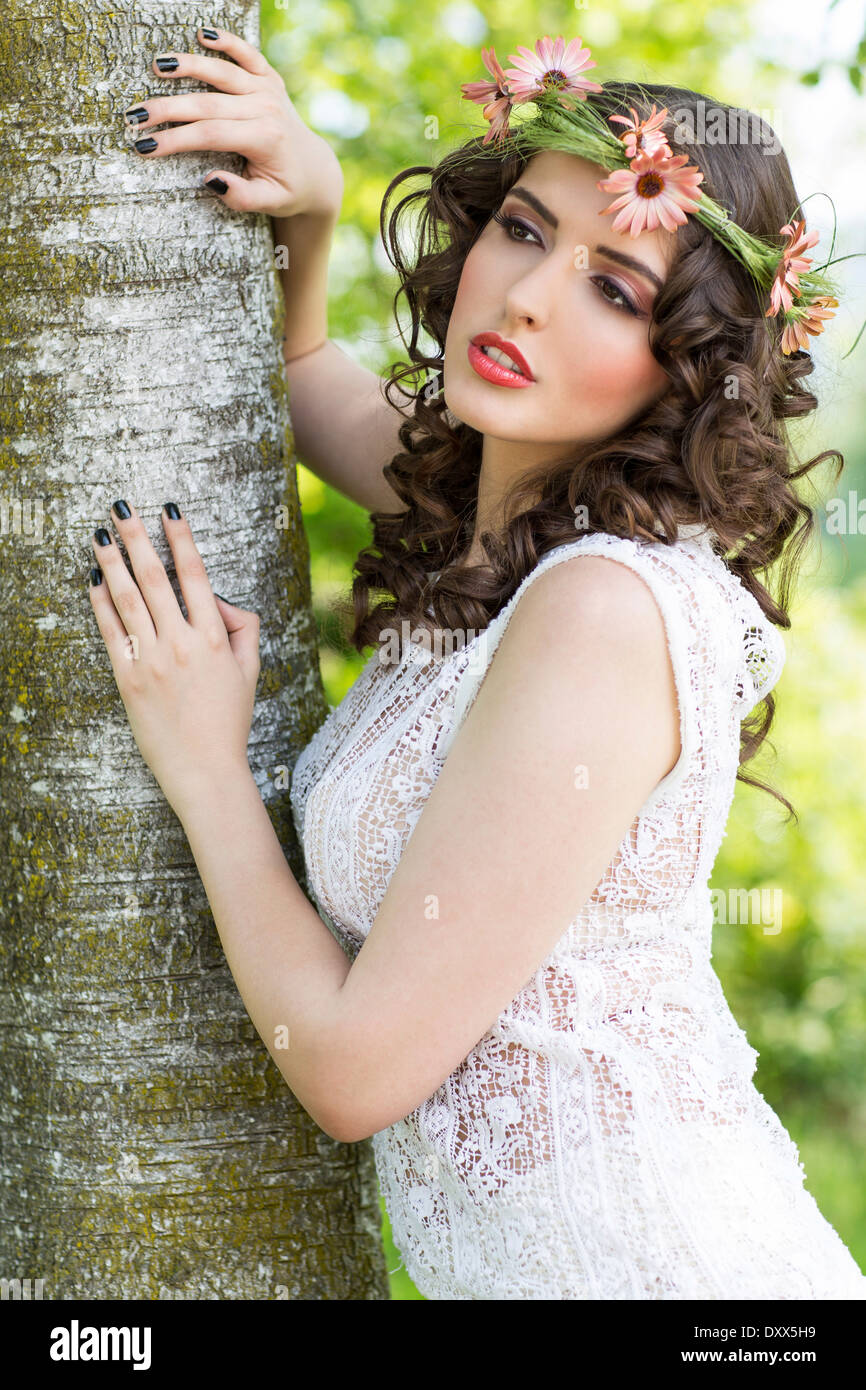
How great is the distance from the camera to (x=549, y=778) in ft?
4.98

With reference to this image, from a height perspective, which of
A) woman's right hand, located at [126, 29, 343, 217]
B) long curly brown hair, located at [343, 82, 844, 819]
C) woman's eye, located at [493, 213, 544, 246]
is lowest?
long curly brown hair, located at [343, 82, 844, 819]

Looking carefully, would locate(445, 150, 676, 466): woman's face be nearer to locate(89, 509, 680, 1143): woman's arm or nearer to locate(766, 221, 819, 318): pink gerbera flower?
locate(766, 221, 819, 318): pink gerbera flower

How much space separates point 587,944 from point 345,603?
100 cm

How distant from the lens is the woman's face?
176cm

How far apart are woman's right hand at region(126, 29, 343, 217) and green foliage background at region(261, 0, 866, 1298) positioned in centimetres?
288

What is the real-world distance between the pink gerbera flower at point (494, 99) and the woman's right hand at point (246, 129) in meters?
0.30

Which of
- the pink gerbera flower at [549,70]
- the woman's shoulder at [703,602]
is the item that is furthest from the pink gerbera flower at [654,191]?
the woman's shoulder at [703,602]

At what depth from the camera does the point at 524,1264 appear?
1.75 metres

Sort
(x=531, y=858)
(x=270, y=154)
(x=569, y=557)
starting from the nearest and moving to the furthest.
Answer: (x=531, y=858)
(x=569, y=557)
(x=270, y=154)

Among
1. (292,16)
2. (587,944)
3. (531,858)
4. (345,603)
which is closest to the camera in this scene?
(531,858)

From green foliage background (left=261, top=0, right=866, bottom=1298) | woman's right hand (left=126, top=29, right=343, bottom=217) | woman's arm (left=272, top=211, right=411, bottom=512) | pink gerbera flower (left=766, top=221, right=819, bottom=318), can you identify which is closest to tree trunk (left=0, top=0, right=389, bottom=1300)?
woman's right hand (left=126, top=29, right=343, bottom=217)

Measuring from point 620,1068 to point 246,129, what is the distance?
155cm
